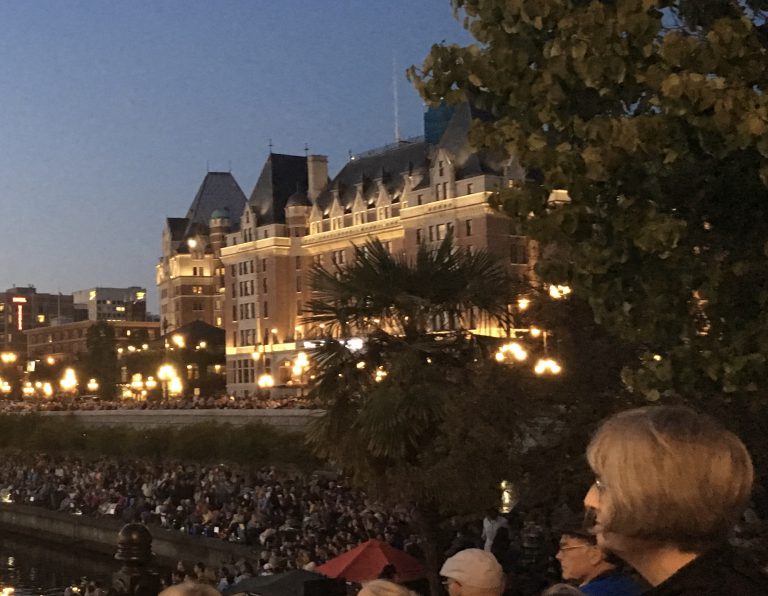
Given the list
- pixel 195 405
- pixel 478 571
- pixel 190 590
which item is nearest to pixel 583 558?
pixel 478 571

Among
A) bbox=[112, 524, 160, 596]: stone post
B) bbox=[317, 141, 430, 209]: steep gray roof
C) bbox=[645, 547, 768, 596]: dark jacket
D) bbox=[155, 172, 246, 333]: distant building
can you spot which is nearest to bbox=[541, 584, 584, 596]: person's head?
bbox=[645, 547, 768, 596]: dark jacket

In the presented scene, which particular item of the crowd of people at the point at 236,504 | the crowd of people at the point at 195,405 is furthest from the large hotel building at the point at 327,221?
the crowd of people at the point at 236,504

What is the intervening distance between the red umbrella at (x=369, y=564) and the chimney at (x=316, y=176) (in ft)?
282

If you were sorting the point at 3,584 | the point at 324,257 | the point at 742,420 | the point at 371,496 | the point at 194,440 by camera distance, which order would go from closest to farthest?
the point at 742,420
the point at 371,496
the point at 3,584
the point at 194,440
the point at 324,257

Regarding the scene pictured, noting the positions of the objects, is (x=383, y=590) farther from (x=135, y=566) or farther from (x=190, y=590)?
(x=135, y=566)

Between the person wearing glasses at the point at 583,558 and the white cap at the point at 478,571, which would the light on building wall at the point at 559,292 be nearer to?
the person wearing glasses at the point at 583,558

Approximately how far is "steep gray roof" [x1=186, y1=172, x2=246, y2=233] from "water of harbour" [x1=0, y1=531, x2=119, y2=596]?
91347 millimetres

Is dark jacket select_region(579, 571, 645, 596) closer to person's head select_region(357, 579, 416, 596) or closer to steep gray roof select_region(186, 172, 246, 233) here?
person's head select_region(357, 579, 416, 596)

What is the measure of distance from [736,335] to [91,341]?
109867 millimetres

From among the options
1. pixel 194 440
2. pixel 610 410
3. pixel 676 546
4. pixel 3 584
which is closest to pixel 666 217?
pixel 676 546

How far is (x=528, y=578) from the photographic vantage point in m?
16.9

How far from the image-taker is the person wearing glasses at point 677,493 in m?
2.64

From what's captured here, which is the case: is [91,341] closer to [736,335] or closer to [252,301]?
[252,301]

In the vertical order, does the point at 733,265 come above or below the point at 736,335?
above
